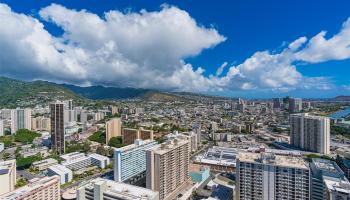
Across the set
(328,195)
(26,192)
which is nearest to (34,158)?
(26,192)

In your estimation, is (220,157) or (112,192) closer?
(112,192)

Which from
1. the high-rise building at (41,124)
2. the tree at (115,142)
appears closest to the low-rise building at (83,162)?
the tree at (115,142)

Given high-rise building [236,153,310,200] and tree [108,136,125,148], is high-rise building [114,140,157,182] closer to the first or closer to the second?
high-rise building [236,153,310,200]

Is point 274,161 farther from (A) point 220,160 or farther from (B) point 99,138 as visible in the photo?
(B) point 99,138

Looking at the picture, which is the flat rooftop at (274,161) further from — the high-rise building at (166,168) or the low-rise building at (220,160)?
the low-rise building at (220,160)

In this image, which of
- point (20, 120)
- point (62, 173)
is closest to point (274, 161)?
point (62, 173)

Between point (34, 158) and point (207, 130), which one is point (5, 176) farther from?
point (207, 130)
